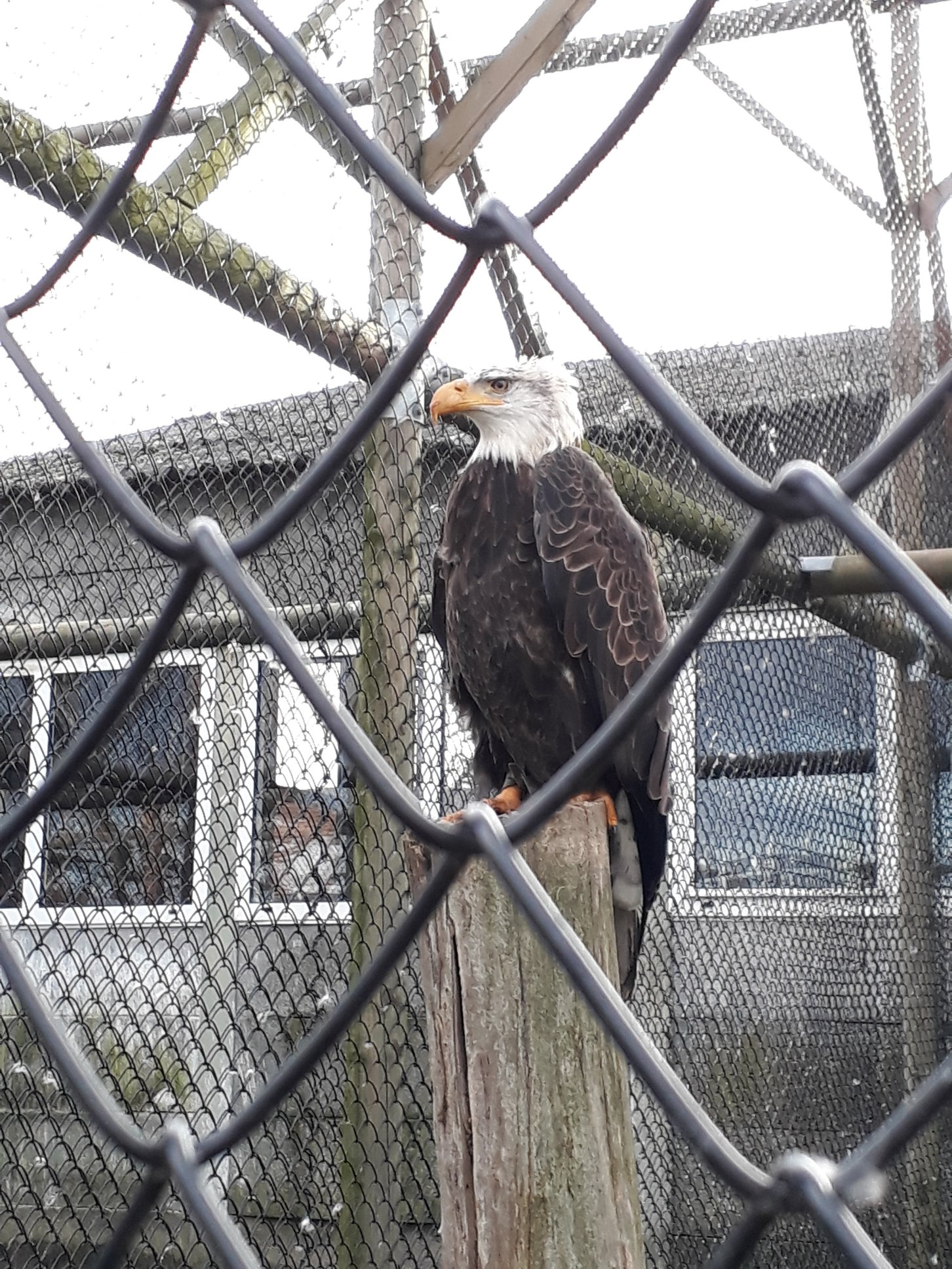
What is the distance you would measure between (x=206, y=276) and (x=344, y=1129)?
139 centimetres

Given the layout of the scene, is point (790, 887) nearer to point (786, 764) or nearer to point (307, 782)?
point (786, 764)

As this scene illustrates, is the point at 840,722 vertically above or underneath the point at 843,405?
underneath

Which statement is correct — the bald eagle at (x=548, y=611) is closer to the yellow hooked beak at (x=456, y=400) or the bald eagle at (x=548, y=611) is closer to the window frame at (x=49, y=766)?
the yellow hooked beak at (x=456, y=400)

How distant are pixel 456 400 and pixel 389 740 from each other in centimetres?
93

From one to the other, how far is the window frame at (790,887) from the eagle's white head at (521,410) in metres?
0.65

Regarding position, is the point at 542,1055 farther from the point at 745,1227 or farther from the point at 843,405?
the point at 843,405

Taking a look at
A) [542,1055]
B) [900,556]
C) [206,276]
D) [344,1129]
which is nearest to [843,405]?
[206,276]

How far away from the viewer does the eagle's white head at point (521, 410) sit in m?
2.71

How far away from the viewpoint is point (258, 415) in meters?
2.24

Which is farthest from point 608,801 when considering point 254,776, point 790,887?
point 790,887

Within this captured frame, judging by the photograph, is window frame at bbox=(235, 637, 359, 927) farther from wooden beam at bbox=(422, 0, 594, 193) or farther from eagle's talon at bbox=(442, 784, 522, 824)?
wooden beam at bbox=(422, 0, 594, 193)

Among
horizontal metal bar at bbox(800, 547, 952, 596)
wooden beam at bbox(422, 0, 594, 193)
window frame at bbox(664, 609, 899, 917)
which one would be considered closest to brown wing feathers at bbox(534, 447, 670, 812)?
horizontal metal bar at bbox(800, 547, 952, 596)

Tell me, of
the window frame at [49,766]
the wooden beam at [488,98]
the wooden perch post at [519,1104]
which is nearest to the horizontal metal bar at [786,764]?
the window frame at [49,766]

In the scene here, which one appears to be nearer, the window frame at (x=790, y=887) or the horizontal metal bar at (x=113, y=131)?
the horizontal metal bar at (x=113, y=131)
